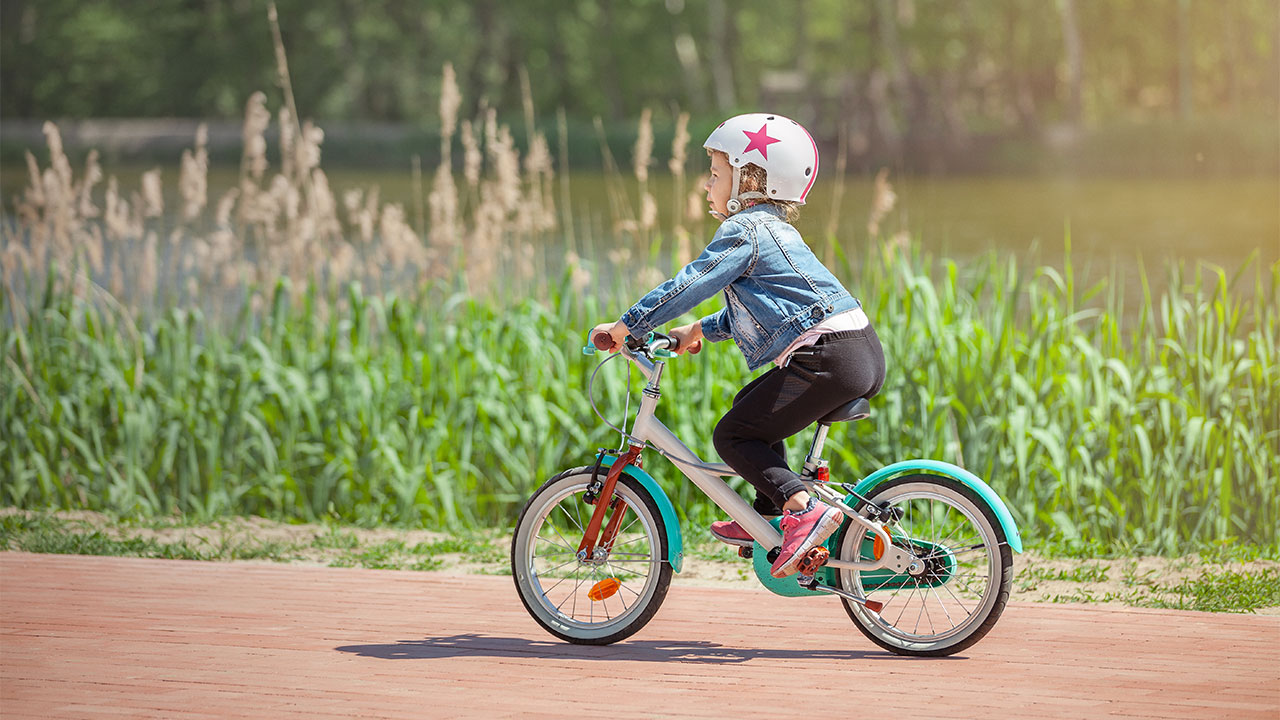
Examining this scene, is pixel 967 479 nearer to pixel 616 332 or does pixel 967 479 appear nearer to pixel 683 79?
pixel 616 332

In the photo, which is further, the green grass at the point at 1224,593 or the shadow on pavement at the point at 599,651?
the green grass at the point at 1224,593

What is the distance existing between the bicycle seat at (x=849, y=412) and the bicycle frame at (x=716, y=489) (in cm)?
5

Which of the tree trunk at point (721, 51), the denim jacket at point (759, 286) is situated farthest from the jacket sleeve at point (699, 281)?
the tree trunk at point (721, 51)

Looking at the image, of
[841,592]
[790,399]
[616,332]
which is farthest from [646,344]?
[841,592]

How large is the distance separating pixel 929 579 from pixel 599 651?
3.15ft

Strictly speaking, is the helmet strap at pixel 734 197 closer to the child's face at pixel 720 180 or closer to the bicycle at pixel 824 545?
the child's face at pixel 720 180

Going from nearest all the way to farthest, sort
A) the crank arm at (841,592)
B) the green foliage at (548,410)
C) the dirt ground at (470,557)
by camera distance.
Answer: the crank arm at (841,592)
the dirt ground at (470,557)
the green foliage at (548,410)

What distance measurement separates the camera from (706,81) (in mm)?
48094

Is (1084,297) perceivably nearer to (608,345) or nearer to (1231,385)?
(1231,385)

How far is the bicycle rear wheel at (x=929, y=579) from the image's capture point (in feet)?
13.6

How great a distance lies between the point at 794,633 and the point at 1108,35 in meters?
44.1

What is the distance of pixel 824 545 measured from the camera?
4.29 meters

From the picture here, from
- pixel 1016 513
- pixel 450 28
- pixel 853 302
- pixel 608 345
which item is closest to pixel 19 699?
pixel 608 345

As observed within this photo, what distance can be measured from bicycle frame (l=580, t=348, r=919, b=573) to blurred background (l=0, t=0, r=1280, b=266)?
1220 inches
